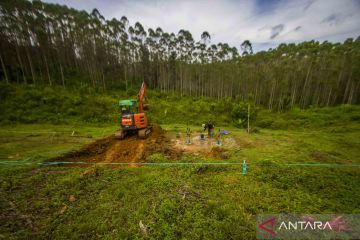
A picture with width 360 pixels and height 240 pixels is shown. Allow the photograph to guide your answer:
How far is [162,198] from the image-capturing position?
4625 mm

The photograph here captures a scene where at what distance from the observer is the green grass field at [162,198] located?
361 centimetres

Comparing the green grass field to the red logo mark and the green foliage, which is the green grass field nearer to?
the red logo mark

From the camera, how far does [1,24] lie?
27.8 m

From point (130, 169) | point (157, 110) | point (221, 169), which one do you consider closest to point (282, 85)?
point (157, 110)

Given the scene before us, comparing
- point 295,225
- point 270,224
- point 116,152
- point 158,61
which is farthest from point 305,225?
point 158,61

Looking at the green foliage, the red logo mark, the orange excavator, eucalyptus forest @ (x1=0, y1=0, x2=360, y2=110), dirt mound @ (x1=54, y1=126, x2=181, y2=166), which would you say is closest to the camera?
the red logo mark

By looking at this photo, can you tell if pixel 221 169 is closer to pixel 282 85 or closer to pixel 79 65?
pixel 282 85

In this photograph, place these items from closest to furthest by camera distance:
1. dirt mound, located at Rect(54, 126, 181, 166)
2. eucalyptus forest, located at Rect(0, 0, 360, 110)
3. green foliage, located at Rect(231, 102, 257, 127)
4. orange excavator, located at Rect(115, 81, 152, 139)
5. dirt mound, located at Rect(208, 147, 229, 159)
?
dirt mound, located at Rect(54, 126, 181, 166) → dirt mound, located at Rect(208, 147, 229, 159) → orange excavator, located at Rect(115, 81, 152, 139) → green foliage, located at Rect(231, 102, 257, 127) → eucalyptus forest, located at Rect(0, 0, 360, 110)

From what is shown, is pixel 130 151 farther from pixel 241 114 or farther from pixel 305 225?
pixel 241 114

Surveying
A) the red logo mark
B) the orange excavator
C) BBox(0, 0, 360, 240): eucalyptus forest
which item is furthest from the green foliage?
the red logo mark

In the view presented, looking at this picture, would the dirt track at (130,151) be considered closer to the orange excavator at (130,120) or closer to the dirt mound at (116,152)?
the dirt mound at (116,152)

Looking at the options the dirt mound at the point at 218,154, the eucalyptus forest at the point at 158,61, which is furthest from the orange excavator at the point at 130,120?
the eucalyptus forest at the point at 158,61

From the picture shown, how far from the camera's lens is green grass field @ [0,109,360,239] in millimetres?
3607

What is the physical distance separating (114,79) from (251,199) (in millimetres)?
42334
